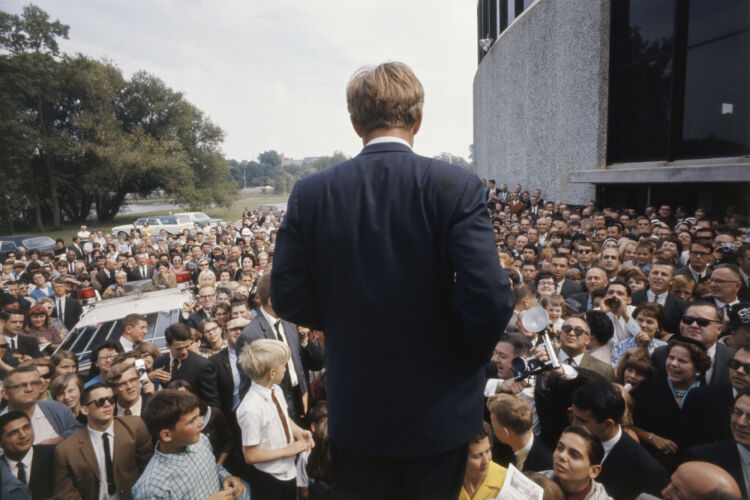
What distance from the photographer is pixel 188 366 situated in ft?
12.5

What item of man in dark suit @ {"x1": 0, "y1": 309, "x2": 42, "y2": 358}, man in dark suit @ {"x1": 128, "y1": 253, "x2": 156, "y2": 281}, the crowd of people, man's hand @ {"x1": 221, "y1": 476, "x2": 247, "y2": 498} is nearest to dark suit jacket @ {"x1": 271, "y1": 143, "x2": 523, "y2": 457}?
the crowd of people

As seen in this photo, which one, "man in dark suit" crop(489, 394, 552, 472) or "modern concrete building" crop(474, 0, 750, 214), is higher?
"modern concrete building" crop(474, 0, 750, 214)

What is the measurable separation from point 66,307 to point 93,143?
29719 millimetres

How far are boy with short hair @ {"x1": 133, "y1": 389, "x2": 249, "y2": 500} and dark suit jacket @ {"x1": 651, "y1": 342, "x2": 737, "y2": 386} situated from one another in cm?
321

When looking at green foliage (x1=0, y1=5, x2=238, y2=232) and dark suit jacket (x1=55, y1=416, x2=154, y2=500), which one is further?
green foliage (x1=0, y1=5, x2=238, y2=232)

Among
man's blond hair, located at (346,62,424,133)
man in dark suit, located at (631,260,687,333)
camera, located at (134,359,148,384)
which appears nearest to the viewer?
man's blond hair, located at (346,62,424,133)

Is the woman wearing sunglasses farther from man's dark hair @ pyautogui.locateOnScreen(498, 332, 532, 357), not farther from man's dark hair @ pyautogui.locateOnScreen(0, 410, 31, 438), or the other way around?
man's dark hair @ pyautogui.locateOnScreen(0, 410, 31, 438)

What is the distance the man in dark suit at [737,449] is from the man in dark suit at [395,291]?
199 cm

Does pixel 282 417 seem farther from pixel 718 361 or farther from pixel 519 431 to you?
pixel 718 361

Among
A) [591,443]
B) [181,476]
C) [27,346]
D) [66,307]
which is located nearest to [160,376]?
[181,476]

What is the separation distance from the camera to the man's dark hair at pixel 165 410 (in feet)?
8.24

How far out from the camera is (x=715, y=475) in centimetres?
193

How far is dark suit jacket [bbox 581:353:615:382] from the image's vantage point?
343 centimetres

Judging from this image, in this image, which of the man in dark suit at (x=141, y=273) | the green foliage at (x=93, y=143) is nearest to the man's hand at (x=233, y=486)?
the man in dark suit at (x=141, y=273)
